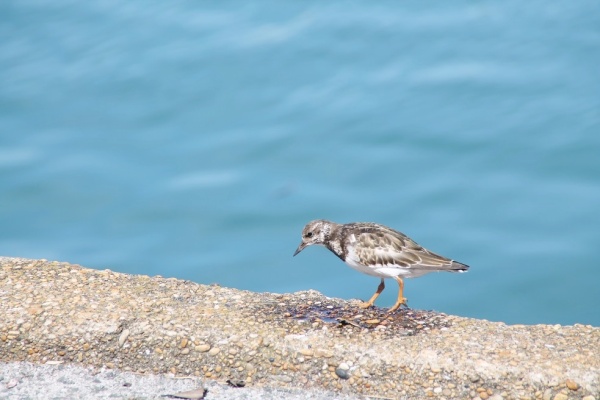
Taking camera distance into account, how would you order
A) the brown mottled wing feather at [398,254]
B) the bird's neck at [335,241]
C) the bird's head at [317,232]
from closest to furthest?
the brown mottled wing feather at [398,254] → the bird's neck at [335,241] → the bird's head at [317,232]

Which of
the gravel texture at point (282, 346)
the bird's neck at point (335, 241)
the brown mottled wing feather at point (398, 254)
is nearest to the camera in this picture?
the gravel texture at point (282, 346)

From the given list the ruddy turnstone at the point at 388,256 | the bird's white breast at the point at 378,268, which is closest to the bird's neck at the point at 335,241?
the ruddy turnstone at the point at 388,256

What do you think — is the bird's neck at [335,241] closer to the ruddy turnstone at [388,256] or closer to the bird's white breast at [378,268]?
the ruddy turnstone at [388,256]

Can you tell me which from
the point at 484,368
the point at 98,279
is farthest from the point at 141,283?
the point at 484,368

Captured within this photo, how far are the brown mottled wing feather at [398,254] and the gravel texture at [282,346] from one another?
334 millimetres

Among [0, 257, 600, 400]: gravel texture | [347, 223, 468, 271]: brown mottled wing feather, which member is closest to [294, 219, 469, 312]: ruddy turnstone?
[347, 223, 468, 271]: brown mottled wing feather

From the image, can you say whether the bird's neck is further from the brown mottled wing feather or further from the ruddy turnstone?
the brown mottled wing feather

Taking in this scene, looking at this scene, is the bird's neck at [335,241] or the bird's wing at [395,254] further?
the bird's neck at [335,241]

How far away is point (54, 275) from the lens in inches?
296

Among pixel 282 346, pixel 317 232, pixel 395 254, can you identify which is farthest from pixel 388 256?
pixel 282 346

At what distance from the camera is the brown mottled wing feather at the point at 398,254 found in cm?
725

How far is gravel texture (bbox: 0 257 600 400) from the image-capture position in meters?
6.25

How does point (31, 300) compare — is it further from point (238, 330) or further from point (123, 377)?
point (238, 330)

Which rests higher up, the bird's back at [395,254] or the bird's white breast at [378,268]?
the bird's back at [395,254]
